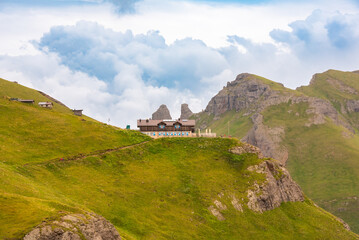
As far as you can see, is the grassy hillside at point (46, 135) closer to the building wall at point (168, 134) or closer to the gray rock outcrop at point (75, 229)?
the building wall at point (168, 134)

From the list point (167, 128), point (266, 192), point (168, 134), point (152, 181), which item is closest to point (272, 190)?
point (266, 192)

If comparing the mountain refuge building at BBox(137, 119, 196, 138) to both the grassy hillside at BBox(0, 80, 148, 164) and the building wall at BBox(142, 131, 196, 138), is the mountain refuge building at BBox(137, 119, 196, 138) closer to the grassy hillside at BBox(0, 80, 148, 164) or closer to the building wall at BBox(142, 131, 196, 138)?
the building wall at BBox(142, 131, 196, 138)

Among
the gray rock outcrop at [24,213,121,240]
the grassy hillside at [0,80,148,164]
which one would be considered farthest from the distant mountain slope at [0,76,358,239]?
the gray rock outcrop at [24,213,121,240]

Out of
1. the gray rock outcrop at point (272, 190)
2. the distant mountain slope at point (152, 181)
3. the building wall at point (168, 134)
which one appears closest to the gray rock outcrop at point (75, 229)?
the distant mountain slope at point (152, 181)

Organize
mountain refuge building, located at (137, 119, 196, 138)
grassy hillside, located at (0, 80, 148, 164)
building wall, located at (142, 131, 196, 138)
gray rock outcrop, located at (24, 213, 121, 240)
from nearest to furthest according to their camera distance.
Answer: gray rock outcrop, located at (24, 213, 121, 240) < grassy hillside, located at (0, 80, 148, 164) < building wall, located at (142, 131, 196, 138) < mountain refuge building, located at (137, 119, 196, 138)

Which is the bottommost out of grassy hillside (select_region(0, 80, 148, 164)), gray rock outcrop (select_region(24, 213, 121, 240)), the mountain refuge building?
gray rock outcrop (select_region(24, 213, 121, 240))

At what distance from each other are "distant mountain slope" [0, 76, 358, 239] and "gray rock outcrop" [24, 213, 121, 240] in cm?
397

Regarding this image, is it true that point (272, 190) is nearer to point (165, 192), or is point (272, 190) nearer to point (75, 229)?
point (165, 192)

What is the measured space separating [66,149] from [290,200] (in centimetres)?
7520

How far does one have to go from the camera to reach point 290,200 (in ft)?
396

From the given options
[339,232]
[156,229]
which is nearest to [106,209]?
[156,229]

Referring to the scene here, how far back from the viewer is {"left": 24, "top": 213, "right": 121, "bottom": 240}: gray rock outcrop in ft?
156

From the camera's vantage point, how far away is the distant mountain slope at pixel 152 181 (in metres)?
82.8

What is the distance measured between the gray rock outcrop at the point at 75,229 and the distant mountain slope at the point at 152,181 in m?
3.97
